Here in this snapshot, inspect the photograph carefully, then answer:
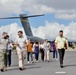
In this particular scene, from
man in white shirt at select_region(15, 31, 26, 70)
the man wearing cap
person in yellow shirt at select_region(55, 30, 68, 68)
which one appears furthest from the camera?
person in yellow shirt at select_region(55, 30, 68, 68)

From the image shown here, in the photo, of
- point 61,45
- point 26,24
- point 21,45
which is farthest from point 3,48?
point 26,24

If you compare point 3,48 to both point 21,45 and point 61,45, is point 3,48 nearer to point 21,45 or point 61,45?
point 21,45

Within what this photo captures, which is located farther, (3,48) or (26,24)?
(26,24)

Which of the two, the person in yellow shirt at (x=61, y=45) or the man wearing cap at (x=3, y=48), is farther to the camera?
the person in yellow shirt at (x=61, y=45)

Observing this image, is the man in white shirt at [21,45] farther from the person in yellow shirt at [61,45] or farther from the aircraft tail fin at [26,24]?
the aircraft tail fin at [26,24]

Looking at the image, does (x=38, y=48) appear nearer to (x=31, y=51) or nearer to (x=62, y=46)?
(x=31, y=51)

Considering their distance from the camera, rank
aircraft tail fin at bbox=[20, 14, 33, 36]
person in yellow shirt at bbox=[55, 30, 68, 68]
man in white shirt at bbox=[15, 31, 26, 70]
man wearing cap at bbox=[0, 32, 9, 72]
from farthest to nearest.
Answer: aircraft tail fin at bbox=[20, 14, 33, 36] → person in yellow shirt at bbox=[55, 30, 68, 68] → man in white shirt at bbox=[15, 31, 26, 70] → man wearing cap at bbox=[0, 32, 9, 72]

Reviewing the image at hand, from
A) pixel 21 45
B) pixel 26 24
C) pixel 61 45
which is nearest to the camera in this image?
pixel 21 45

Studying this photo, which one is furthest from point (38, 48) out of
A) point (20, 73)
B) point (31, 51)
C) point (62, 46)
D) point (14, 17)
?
point (14, 17)

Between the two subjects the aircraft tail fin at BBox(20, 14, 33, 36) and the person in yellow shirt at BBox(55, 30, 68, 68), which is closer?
the person in yellow shirt at BBox(55, 30, 68, 68)

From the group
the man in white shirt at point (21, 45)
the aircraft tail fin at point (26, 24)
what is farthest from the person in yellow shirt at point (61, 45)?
the aircraft tail fin at point (26, 24)

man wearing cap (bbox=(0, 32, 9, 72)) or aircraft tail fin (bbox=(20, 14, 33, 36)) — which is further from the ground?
aircraft tail fin (bbox=(20, 14, 33, 36))

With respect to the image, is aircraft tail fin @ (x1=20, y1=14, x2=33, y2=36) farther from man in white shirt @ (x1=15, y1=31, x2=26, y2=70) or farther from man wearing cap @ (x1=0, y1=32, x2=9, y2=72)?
man wearing cap @ (x1=0, y1=32, x2=9, y2=72)

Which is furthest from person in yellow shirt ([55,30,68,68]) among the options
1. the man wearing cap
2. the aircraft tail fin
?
the aircraft tail fin
